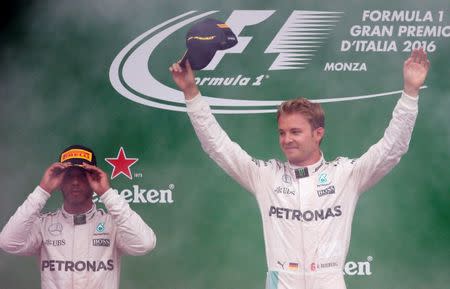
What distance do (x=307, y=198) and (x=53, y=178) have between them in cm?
132

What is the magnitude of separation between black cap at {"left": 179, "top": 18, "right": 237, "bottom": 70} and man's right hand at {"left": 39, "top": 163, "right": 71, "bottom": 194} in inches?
33.4

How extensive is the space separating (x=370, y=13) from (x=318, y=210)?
212 centimetres

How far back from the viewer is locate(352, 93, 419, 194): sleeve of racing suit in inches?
159

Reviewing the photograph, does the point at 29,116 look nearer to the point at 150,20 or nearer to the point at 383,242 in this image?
the point at 150,20

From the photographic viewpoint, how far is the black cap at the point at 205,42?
168 inches

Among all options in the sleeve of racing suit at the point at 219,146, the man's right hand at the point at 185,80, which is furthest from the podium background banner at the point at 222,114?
the man's right hand at the point at 185,80

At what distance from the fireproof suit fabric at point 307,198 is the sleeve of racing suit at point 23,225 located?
0.90 m

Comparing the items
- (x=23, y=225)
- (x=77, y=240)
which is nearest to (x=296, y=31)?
(x=77, y=240)

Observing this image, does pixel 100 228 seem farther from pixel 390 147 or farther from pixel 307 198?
pixel 390 147

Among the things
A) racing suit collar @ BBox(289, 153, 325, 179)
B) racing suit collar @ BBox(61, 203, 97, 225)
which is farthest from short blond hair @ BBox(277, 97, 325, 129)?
racing suit collar @ BBox(61, 203, 97, 225)

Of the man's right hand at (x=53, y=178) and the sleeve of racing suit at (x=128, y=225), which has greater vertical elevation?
the man's right hand at (x=53, y=178)

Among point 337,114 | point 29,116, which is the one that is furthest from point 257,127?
point 29,116

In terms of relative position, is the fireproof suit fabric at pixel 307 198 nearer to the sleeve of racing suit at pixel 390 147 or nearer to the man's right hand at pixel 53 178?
the sleeve of racing suit at pixel 390 147

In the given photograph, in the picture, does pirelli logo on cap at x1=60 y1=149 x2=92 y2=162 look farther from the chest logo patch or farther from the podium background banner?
the podium background banner
